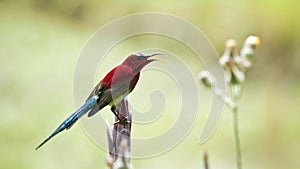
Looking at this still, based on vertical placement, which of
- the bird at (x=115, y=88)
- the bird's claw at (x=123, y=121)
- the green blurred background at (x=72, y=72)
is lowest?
the bird's claw at (x=123, y=121)

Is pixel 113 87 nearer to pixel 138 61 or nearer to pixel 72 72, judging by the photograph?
pixel 138 61

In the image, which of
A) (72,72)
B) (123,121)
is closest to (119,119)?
(123,121)

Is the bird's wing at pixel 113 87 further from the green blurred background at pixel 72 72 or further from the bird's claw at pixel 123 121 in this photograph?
the green blurred background at pixel 72 72

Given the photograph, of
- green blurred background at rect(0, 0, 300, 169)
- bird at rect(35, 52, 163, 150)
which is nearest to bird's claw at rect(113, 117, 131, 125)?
bird at rect(35, 52, 163, 150)

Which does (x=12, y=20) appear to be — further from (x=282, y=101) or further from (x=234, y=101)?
(x=234, y=101)

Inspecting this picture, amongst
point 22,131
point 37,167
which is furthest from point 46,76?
point 37,167

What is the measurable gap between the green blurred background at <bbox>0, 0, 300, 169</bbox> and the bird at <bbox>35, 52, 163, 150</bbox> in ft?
3.96

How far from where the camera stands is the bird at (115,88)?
331 mm

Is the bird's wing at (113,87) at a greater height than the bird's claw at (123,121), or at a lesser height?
greater

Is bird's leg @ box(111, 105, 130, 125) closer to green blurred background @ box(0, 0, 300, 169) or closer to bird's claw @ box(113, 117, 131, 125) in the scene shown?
bird's claw @ box(113, 117, 131, 125)

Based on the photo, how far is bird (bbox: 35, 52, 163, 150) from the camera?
33cm

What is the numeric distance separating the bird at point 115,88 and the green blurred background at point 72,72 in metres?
1.21

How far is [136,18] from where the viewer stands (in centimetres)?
215

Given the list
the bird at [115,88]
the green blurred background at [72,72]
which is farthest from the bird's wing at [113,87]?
the green blurred background at [72,72]
